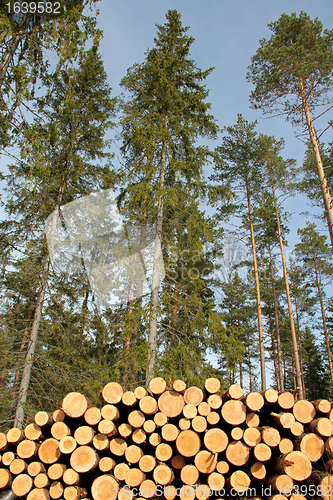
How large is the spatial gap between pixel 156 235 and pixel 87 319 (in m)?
2.81

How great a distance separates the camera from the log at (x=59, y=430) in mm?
3467

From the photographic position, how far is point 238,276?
1970cm

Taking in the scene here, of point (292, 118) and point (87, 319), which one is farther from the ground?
point (292, 118)

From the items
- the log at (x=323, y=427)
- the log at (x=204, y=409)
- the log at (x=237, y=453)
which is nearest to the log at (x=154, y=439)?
the log at (x=204, y=409)

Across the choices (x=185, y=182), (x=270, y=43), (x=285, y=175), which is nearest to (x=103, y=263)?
(x=185, y=182)

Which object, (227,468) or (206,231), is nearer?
(227,468)

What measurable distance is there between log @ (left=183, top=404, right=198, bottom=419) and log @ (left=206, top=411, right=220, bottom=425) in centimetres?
Result: 17

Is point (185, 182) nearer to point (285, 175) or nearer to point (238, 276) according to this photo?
point (285, 175)

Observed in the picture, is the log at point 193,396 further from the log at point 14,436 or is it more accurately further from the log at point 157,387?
the log at point 14,436

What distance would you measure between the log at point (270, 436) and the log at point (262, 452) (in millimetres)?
54

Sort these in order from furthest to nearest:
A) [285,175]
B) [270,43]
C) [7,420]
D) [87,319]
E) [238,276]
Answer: [238,276] → [285,175] → [270,43] → [87,319] → [7,420]

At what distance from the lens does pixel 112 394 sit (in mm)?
→ 3666

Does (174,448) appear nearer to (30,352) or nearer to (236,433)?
(236,433)

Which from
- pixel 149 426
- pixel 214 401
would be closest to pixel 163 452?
pixel 149 426
